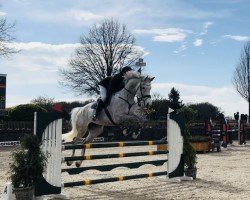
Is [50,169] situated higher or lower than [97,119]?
lower

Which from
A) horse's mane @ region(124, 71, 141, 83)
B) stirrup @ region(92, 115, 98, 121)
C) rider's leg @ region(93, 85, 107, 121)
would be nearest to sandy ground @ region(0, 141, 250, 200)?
stirrup @ region(92, 115, 98, 121)

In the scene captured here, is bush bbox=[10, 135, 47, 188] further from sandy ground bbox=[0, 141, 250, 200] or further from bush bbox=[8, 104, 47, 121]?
bush bbox=[8, 104, 47, 121]

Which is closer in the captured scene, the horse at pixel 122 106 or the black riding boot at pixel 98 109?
the horse at pixel 122 106

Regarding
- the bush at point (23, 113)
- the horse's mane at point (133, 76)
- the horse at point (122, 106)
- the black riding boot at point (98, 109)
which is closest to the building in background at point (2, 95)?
the bush at point (23, 113)

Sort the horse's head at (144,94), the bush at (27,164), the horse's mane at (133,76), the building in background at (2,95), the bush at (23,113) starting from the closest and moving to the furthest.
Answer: the bush at (27,164) < the horse's head at (144,94) < the horse's mane at (133,76) < the building in background at (2,95) < the bush at (23,113)

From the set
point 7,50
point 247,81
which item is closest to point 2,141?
point 7,50

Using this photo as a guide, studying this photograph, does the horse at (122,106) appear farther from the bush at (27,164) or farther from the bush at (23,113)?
the bush at (23,113)

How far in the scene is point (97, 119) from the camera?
9844 mm

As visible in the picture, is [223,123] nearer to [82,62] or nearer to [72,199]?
[72,199]

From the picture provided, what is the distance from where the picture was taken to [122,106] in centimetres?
959

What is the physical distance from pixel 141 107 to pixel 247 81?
39563mm

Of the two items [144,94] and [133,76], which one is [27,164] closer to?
[144,94]

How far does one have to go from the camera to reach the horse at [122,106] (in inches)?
373

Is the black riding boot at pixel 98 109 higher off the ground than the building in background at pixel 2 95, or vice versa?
the building in background at pixel 2 95
